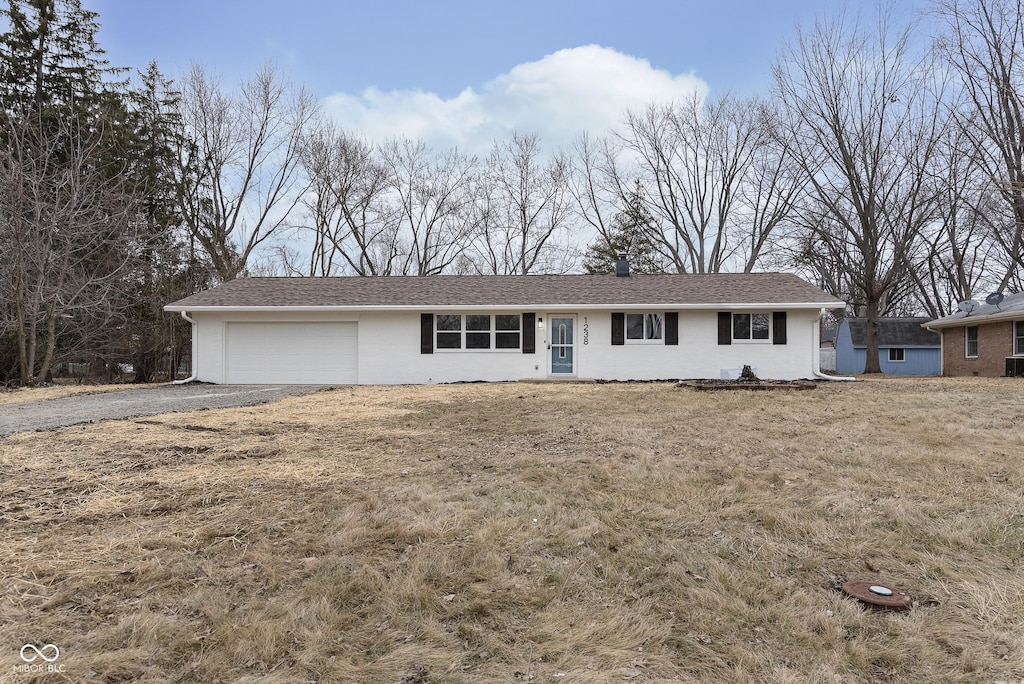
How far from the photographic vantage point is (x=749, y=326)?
14.5 metres

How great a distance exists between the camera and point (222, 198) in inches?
944

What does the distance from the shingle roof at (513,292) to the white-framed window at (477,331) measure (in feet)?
1.60

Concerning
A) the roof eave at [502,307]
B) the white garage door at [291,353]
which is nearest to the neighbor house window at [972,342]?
the roof eave at [502,307]

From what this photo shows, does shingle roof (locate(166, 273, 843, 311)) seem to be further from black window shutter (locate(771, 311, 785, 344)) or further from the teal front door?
the teal front door

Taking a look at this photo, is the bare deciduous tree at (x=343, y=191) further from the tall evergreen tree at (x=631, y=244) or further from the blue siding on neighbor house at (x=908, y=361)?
the blue siding on neighbor house at (x=908, y=361)

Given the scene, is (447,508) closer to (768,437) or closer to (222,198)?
(768,437)

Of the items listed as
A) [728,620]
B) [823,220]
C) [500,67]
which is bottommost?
[728,620]

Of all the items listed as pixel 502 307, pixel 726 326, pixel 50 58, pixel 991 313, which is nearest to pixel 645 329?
pixel 726 326

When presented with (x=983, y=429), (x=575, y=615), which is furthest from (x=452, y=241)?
(x=575, y=615)

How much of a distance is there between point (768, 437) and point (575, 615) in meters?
4.63

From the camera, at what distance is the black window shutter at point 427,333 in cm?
1467

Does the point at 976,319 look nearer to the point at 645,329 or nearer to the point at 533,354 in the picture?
the point at 645,329

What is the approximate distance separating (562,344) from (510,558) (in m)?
12.0

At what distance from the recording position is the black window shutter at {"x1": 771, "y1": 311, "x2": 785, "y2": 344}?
1429 cm
